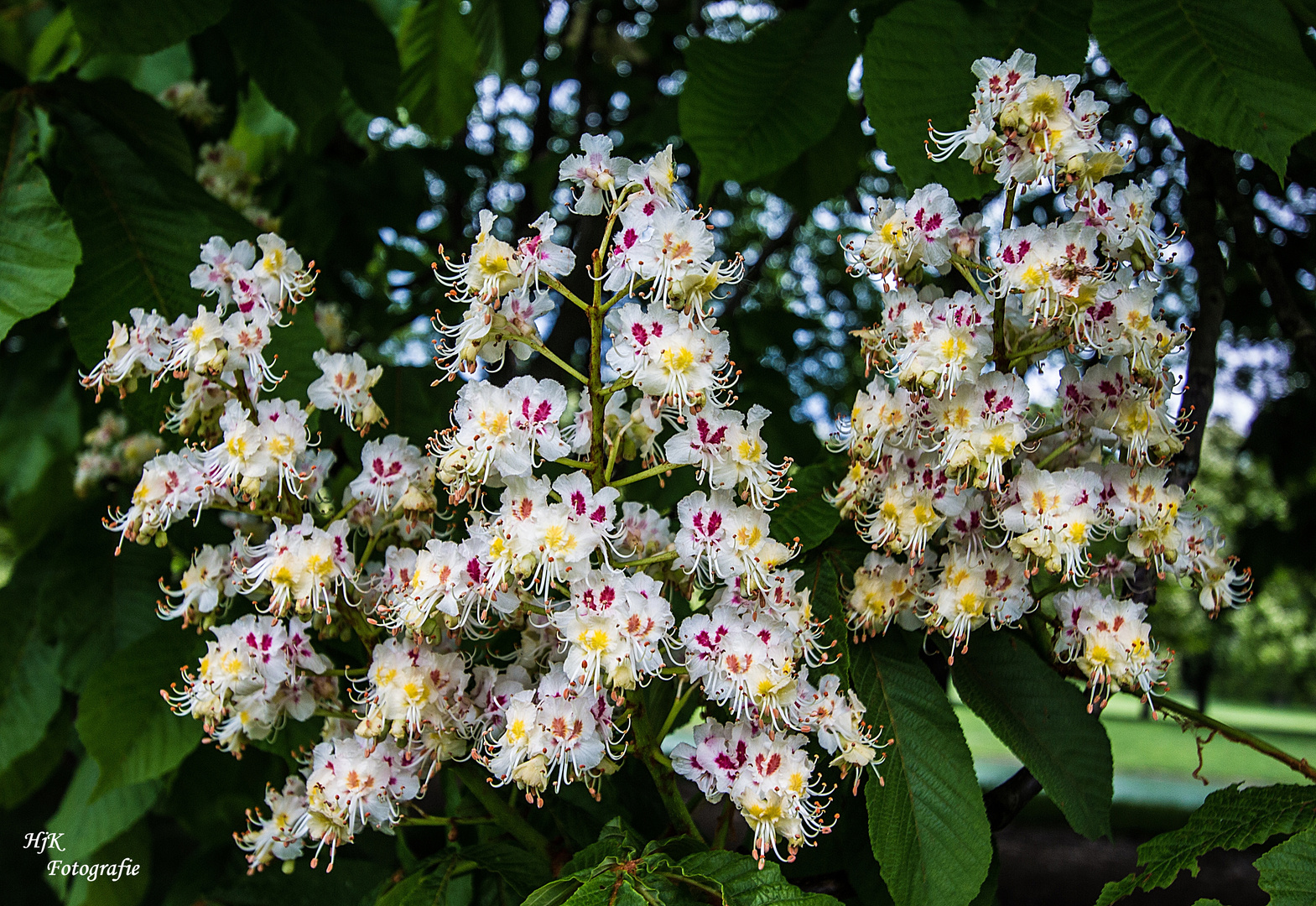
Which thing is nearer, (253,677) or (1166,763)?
(253,677)

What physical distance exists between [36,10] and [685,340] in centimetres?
362

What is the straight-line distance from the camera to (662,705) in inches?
50.2

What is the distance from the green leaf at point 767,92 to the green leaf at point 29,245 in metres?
0.94

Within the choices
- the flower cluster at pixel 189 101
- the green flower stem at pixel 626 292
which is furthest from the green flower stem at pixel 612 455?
the flower cluster at pixel 189 101

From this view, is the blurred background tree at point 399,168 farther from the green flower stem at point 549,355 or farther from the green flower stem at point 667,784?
the green flower stem at point 667,784

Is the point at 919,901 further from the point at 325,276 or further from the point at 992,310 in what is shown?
the point at 325,276

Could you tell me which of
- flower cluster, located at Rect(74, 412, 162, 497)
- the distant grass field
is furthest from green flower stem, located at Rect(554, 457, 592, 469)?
the distant grass field

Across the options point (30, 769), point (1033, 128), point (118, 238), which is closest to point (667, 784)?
point (1033, 128)

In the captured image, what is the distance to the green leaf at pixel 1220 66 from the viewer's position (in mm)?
1189

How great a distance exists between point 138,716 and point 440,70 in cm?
158

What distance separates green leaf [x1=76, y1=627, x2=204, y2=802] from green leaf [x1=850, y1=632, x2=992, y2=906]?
104 centimetres

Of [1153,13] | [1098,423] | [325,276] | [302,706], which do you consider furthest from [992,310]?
[325,276]

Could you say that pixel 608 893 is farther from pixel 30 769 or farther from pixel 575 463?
pixel 30 769

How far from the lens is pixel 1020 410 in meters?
1.08
